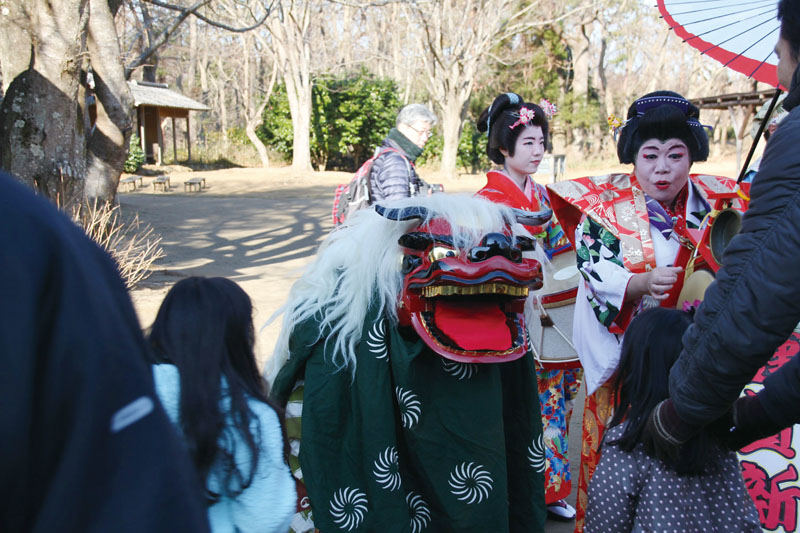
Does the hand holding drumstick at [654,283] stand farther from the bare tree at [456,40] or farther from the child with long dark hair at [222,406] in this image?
the bare tree at [456,40]

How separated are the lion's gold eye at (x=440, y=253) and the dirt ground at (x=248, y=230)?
0.79 meters

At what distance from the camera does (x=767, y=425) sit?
1755 mm

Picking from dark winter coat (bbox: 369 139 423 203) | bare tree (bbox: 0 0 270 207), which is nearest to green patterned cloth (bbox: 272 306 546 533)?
dark winter coat (bbox: 369 139 423 203)

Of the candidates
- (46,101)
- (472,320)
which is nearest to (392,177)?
(472,320)

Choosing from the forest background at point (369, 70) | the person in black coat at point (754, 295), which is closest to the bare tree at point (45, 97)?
the forest background at point (369, 70)

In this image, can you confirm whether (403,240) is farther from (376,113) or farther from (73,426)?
(376,113)

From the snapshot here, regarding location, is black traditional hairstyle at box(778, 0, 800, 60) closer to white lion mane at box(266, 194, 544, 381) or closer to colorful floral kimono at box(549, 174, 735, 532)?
white lion mane at box(266, 194, 544, 381)

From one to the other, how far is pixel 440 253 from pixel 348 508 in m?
0.88

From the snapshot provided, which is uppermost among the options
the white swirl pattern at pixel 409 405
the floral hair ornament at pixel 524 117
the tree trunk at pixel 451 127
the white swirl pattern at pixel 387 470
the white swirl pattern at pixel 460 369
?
the tree trunk at pixel 451 127

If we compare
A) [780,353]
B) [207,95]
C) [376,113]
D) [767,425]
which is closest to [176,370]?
[767,425]

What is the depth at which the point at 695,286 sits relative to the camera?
2.38m

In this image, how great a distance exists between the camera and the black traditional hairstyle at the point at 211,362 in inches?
65.6

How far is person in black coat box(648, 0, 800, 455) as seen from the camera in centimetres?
132

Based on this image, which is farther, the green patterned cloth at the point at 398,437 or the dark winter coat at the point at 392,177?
the dark winter coat at the point at 392,177
